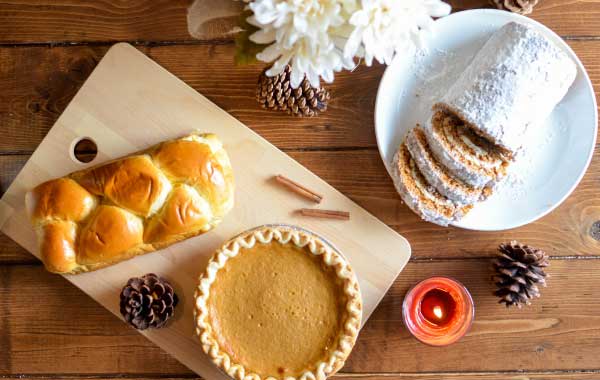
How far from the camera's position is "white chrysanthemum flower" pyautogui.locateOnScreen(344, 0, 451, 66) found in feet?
3.75

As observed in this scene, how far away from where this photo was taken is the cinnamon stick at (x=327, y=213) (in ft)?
5.85

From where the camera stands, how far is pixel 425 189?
1.71m

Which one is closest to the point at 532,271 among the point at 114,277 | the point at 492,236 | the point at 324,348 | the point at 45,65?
the point at 492,236

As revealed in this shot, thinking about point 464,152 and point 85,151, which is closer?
point 464,152

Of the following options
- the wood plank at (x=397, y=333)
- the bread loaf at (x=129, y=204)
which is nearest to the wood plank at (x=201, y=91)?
the bread loaf at (x=129, y=204)

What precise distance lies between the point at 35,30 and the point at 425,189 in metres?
1.28

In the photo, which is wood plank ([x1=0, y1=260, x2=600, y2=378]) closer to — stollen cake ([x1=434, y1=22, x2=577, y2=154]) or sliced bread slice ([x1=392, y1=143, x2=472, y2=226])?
sliced bread slice ([x1=392, y1=143, x2=472, y2=226])

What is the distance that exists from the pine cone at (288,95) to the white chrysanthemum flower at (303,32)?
456 mm

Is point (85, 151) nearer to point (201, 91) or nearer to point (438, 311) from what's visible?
point (201, 91)

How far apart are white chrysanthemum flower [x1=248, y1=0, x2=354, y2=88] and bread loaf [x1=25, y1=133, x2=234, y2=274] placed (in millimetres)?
491

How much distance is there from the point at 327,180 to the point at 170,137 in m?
0.49

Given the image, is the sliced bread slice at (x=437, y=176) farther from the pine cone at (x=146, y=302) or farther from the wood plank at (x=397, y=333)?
the pine cone at (x=146, y=302)

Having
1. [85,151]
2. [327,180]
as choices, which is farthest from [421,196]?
[85,151]

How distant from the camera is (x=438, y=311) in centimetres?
181
